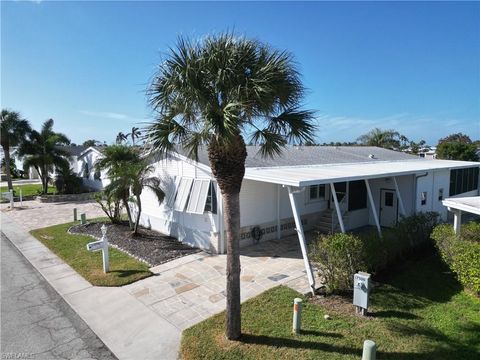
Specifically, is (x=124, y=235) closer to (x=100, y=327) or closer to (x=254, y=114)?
(x=100, y=327)

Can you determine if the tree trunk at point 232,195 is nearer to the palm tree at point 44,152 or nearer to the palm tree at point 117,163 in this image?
the palm tree at point 117,163

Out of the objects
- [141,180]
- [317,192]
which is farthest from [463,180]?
[141,180]

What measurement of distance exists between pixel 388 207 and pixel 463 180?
790cm

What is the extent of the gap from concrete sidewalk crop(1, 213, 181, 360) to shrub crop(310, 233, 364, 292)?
162 inches

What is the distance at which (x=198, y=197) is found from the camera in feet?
41.0

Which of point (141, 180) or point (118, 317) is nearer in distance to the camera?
point (118, 317)

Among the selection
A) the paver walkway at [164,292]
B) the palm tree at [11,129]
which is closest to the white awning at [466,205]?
the paver walkway at [164,292]

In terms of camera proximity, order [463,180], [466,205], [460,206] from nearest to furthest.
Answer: [466,205] < [460,206] < [463,180]

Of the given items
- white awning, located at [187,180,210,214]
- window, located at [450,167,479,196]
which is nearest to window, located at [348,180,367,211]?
window, located at [450,167,479,196]

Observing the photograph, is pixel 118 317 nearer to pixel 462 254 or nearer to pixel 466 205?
pixel 462 254

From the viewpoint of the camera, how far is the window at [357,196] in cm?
1595

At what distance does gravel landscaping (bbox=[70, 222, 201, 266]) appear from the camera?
38.7 ft

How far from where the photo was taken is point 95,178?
28109mm

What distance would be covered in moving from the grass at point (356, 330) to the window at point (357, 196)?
743 centimetres
